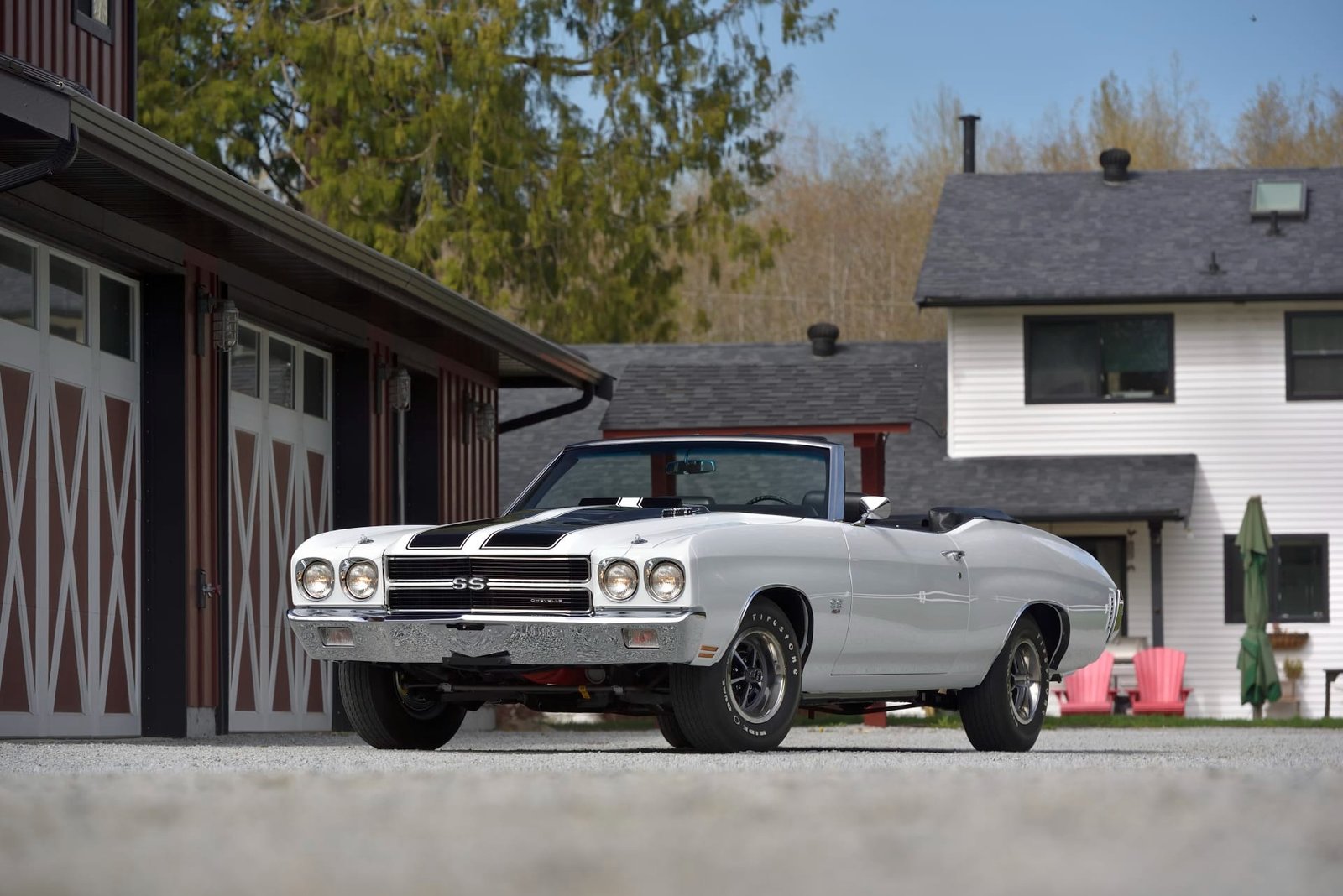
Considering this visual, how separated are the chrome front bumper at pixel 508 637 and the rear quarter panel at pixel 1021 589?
2321mm

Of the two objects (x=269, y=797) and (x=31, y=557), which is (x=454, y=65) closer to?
(x=31, y=557)

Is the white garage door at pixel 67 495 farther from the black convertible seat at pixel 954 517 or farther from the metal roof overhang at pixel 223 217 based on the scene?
the black convertible seat at pixel 954 517

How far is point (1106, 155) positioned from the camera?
112 feet

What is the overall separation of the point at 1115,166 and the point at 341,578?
86.1 ft

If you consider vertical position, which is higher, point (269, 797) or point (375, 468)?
point (375, 468)

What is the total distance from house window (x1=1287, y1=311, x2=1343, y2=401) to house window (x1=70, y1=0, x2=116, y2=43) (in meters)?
19.3

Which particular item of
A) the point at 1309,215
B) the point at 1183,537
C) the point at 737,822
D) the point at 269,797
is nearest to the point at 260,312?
the point at 269,797

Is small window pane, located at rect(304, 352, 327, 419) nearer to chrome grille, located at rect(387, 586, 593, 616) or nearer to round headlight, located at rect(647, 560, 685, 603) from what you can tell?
chrome grille, located at rect(387, 586, 593, 616)

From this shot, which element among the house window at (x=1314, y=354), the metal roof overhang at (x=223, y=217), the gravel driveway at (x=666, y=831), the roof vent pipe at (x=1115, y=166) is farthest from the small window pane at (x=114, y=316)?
the roof vent pipe at (x=1115, y=166)

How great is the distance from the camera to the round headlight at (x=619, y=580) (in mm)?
9195

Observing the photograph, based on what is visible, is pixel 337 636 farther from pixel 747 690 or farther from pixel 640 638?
pixel 747 690

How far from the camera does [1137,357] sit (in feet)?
102

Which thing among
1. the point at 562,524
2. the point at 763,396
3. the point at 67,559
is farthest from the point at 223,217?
the point at 763,396

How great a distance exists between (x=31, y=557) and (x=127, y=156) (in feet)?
8.00
